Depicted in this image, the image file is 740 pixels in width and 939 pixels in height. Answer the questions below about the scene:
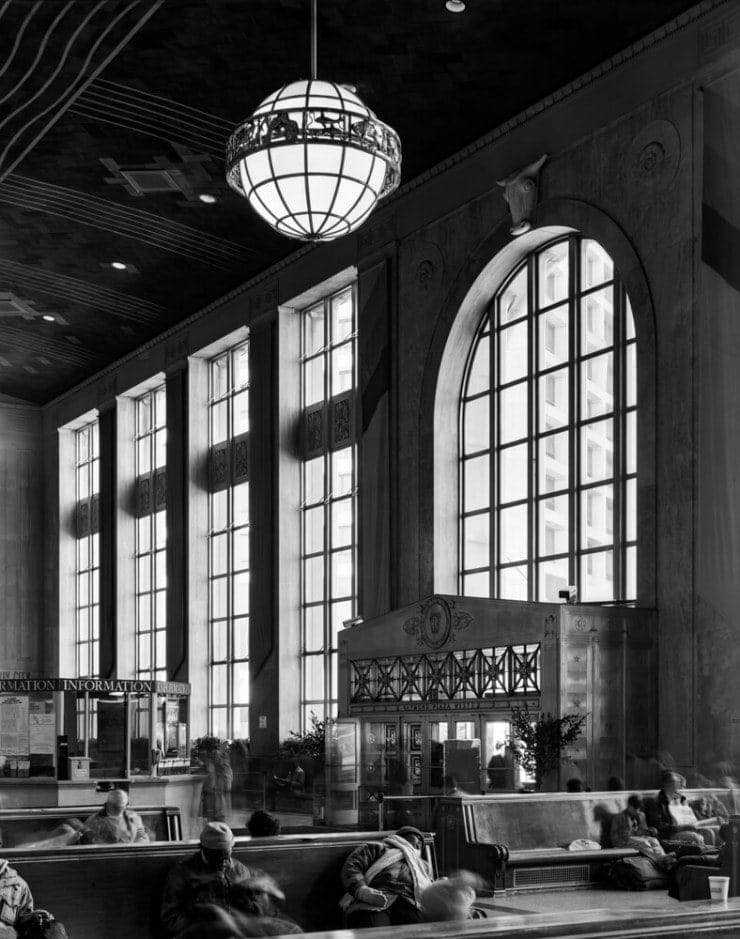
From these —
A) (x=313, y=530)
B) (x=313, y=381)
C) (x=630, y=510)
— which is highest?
(x=313, y=381)

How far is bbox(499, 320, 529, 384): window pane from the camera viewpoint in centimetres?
1891

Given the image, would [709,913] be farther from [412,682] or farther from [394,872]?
[412,682]

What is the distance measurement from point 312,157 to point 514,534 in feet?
38.2

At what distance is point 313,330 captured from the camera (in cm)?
2506

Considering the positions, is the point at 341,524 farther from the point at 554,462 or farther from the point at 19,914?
the point at 19,914

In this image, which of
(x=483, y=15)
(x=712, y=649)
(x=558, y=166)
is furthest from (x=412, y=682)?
(x=483, y=15)

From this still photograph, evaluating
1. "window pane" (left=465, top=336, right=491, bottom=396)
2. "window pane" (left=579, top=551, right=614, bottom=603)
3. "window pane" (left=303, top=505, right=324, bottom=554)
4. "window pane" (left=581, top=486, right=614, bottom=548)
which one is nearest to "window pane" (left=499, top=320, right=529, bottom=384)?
"window pane" (left=465, top=336, right=491, bottom=396)

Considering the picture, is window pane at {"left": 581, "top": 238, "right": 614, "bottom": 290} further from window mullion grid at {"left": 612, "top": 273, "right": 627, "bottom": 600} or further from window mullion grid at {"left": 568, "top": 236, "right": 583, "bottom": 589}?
window mullion grid at {"left": 612, "top": 273, "right": 627, "bottom": 600}

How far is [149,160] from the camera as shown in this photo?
20.6 m

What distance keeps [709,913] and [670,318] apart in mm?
12672

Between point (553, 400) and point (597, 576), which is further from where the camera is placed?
point (553, 400)

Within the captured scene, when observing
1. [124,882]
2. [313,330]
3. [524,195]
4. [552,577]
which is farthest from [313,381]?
[124,882]

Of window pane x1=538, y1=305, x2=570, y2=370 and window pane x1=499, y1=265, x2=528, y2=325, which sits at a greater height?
window pane x1=499, y1=265, x2=528, y2=325

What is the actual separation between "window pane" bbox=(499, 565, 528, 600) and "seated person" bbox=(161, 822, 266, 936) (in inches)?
487
